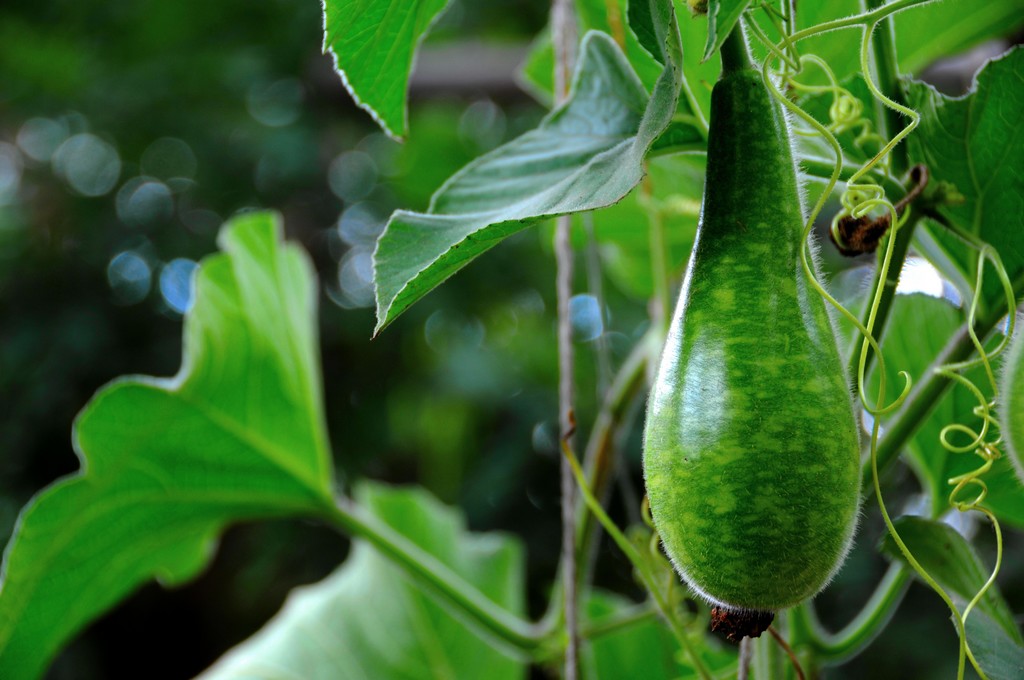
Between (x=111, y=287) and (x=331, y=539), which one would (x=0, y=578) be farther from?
(x=111, y=287)

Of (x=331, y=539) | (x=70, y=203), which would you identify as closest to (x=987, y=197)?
(x=331, y=539)

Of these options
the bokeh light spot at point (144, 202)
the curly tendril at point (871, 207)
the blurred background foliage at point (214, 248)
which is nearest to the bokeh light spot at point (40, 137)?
the blurred background foliage at point (214, 248)

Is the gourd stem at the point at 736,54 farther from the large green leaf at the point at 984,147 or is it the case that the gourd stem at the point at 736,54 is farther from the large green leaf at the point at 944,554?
the large green leaf at the point at 944,554

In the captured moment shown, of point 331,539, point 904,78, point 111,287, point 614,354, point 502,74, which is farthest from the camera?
point 111,287

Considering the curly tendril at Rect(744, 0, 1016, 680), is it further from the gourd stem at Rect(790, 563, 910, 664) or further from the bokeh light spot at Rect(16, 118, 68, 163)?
the bokeh light spot at Rect(16, 118, 68, 163)

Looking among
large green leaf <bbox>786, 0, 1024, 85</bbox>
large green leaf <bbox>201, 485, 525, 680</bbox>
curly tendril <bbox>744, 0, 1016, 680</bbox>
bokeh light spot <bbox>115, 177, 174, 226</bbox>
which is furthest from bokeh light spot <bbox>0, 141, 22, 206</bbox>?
curly tendril <bbox>744, 0, 1016, 680</bbox>
